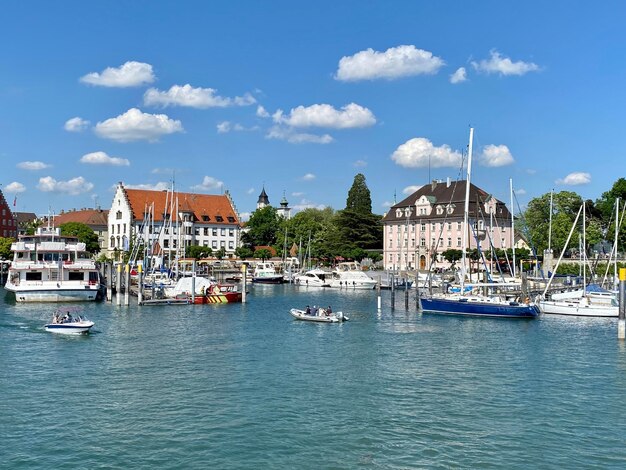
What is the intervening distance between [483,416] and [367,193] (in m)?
140

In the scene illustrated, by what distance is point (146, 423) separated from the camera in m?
28.2

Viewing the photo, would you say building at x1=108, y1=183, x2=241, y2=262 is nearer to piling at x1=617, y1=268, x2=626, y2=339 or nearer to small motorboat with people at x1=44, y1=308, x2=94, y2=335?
small motorboat with people at x1=44, y1=308, x2=94, y2=335

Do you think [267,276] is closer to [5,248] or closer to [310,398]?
[5,248]

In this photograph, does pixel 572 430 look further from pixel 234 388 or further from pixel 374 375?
pixel 234 388

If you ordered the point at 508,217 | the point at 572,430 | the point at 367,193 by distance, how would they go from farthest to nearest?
1. the point at 367,193
2. the point at 508,217
3. the point at 572,430

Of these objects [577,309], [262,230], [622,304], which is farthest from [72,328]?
[262,230]

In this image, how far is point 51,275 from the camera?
2945 inches

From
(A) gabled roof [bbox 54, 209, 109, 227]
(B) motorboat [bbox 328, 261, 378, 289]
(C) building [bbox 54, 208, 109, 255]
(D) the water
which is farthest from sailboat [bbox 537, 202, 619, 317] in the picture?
(A) gabled roof [bbox 54, 209, 109, 227]

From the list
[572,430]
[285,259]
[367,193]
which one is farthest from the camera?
[367,193]

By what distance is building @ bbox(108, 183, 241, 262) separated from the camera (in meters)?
159

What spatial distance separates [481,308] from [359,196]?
103m

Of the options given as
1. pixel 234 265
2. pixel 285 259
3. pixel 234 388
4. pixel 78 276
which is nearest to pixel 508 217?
pixel 285 259

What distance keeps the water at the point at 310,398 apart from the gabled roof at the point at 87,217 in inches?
5369

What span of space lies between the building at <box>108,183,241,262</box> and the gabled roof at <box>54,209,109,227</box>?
2079 cm
